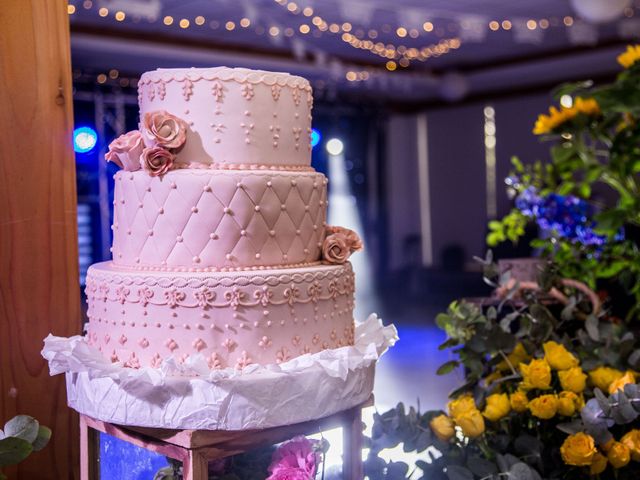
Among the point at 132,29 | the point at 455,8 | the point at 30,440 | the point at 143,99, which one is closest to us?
the point at 30,440

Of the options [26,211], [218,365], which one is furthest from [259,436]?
[26,211]

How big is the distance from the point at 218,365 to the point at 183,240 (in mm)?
300

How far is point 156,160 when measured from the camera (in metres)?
1.79

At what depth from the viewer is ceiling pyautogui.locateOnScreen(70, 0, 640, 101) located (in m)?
7.95

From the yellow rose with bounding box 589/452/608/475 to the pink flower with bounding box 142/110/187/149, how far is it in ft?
4.43

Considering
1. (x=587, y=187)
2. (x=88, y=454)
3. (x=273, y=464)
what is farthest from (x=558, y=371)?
(x=88, y=454)

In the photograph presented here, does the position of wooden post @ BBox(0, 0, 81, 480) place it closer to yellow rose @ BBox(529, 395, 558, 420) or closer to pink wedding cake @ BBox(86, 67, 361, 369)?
pink wedding cake @ BBox(86, 67, 361, 369)

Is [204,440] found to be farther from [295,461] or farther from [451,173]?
[451,173]

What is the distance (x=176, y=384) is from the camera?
1.62 metres

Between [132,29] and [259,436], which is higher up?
[132,29]

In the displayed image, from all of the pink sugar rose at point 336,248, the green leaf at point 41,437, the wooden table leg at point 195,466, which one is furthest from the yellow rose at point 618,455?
the green leaf at point 41,437

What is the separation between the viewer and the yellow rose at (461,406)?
2.21 meters

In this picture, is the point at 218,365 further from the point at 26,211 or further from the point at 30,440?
the point at 26,211

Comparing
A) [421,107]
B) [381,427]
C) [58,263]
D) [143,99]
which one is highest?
[421,107]
